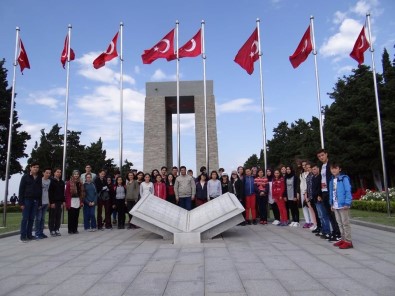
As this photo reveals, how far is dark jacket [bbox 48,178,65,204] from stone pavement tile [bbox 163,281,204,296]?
5424 mm

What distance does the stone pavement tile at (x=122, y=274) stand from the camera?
13.4 feet

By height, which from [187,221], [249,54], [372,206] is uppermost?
[249,54]

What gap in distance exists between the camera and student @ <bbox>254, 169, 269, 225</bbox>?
961cm

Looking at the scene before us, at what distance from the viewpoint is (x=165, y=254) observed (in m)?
5.59

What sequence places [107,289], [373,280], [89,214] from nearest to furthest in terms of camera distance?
[107,289] < [373,280] < [89,214]

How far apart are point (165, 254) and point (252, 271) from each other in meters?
1.74

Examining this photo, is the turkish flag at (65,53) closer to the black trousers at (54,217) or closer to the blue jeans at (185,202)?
the black trousers at (54,217)

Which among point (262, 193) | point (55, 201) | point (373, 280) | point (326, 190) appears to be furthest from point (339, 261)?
point (55, 201)

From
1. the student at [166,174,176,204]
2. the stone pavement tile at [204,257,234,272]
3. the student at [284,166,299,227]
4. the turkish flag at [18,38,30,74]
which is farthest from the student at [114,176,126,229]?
the turkish flag at [18,38,30,74]

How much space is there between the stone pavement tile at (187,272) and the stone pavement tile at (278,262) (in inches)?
37.0

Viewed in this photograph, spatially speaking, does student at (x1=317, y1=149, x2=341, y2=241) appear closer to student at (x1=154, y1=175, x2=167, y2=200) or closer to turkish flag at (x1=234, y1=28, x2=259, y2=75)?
student at (x1=154, y1=175, x2=167, y2=200)

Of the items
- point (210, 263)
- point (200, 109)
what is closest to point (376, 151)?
point (200, 109)

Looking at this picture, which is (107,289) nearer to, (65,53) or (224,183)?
(224,183)

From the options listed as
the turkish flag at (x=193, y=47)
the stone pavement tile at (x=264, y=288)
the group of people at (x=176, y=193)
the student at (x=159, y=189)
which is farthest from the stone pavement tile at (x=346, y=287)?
the turkish flag at (x=193, y=47)
